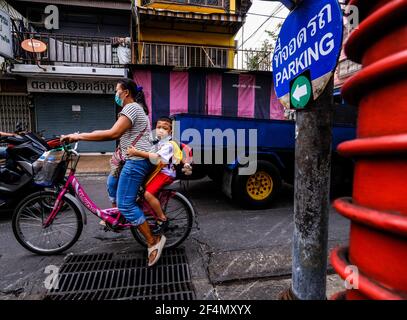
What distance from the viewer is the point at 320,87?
141 cm

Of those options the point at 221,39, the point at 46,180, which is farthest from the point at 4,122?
the point at 46,180

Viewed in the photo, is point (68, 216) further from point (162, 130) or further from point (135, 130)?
point (162, 130)

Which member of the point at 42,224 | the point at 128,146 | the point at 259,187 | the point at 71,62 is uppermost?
the point at 71,62

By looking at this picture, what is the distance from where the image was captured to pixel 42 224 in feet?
10.5

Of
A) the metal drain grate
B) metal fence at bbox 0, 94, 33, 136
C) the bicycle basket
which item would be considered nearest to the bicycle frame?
the bicycle basket

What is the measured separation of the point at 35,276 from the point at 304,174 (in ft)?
8.86

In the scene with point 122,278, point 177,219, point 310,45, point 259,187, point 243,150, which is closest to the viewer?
point 310,45

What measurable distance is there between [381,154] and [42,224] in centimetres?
345

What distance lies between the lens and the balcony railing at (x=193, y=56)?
12.6m

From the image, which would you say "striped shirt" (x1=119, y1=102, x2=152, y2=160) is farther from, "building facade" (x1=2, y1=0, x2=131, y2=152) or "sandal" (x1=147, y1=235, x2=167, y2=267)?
"building facade" (x1=2, y1=0, x2=131, y2=152)

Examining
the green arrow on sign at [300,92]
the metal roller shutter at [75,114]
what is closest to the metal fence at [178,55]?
the metal roller shutter at [75,114]

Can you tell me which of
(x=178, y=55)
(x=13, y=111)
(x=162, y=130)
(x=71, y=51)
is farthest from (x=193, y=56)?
(x=162, y=130)
